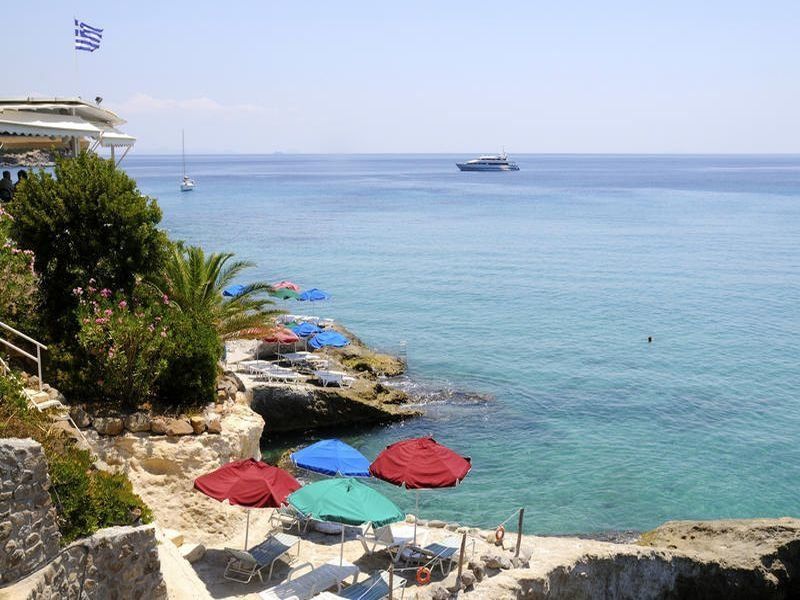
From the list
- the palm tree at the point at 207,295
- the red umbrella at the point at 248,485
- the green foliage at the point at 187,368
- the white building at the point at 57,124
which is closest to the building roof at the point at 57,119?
the white building at the point at 57,124

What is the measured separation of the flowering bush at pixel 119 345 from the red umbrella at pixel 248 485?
3.04 metres

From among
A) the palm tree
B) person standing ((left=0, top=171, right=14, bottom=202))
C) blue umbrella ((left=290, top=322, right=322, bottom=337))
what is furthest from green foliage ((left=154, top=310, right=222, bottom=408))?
blue umbrella ((left=290, top=322, right=322, bottom=337))

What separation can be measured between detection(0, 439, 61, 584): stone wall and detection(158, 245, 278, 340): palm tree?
29.4 ft

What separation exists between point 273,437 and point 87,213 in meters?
11.6

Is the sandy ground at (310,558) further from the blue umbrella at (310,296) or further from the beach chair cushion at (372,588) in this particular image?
the blue umbrella at (310,296)

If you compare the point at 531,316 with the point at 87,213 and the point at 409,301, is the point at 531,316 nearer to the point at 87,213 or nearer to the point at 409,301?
the point at 409,301

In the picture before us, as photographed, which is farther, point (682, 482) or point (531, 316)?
point (531, 316)

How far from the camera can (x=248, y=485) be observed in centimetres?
1359

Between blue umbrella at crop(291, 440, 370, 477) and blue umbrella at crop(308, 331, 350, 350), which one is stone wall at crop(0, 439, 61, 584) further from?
blue umbrella at crop(308, 331, 350, 350)

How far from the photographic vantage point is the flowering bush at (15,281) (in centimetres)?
1522

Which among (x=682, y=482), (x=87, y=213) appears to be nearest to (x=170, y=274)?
(x=87, y=213)

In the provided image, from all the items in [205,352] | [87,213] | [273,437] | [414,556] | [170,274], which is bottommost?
[273,437]

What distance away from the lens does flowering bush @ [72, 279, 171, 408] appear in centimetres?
1552

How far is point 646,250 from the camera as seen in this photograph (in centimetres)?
6594
